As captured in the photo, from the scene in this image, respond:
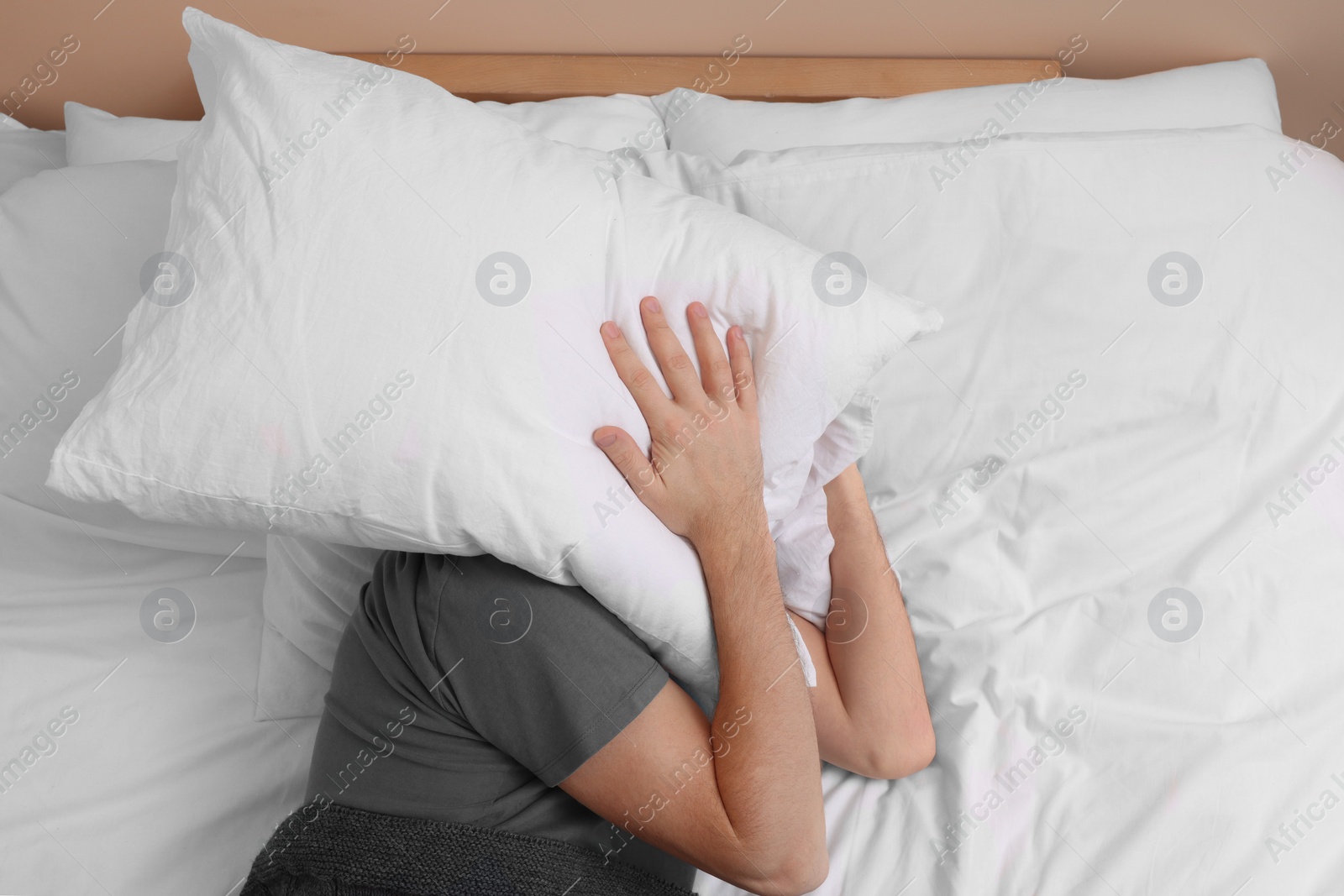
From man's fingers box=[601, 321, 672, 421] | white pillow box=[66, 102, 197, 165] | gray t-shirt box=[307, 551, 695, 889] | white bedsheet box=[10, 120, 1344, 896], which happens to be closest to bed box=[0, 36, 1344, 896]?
white bedsheet box=[10, 120, 1344, 896]

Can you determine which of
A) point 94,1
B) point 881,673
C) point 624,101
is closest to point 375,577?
point 881,673

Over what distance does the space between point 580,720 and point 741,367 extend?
1.08 ft

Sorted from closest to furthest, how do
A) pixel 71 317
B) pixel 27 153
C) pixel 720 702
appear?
1. pixel 720 702
2. pixel 71 317
3. pixel 27 153

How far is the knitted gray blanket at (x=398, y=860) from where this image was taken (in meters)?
0.69

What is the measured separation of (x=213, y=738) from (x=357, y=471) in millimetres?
478

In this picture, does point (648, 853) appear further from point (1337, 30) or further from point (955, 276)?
point (1337, 30)

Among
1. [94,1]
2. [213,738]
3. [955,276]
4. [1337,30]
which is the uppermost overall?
[1337,30]

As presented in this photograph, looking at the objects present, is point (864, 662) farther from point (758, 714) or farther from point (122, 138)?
point (122, 138)

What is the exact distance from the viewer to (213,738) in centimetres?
92

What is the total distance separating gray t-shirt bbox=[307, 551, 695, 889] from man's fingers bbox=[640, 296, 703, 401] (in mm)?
199

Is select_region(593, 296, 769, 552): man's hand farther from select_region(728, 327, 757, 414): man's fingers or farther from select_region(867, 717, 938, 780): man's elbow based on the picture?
select_region(867, 717, 938, 780): man's elbow

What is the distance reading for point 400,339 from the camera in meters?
0.63

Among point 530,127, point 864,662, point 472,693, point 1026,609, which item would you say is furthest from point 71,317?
point 1026,609

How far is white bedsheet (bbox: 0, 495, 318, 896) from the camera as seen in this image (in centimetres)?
84
